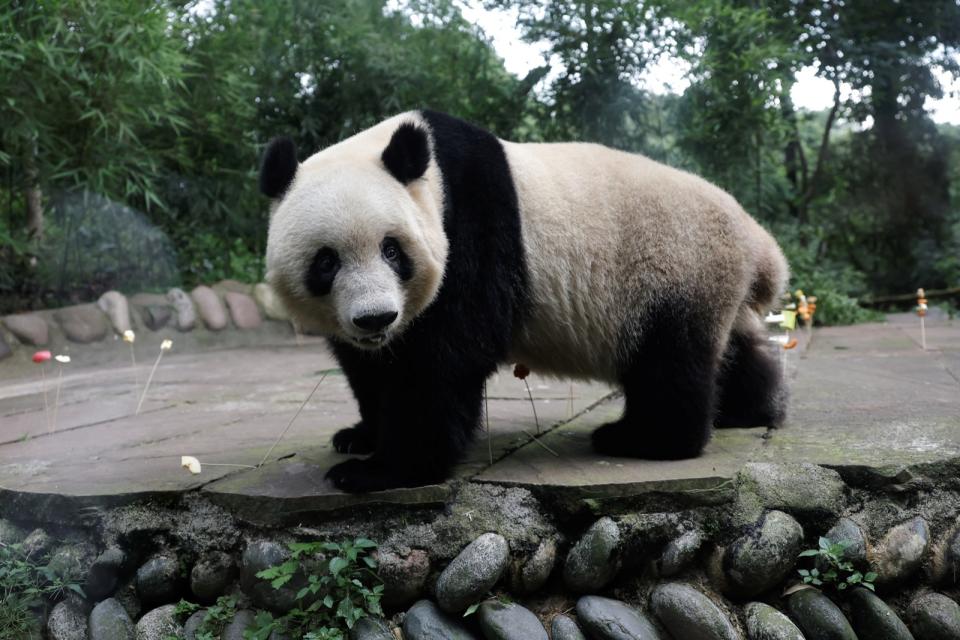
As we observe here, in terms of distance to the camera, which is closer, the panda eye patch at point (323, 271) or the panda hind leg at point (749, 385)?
the panda eye patch at point (323, 271)

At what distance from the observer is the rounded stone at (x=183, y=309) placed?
7703mm

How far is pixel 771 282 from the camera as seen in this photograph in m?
3.42

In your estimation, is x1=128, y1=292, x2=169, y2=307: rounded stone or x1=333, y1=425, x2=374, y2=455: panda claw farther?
x1=128, y1=292, x2=169, y2=307: rounded stone

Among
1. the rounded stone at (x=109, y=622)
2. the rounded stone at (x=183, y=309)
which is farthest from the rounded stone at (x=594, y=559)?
the rounded stone at (x=183, y=309)

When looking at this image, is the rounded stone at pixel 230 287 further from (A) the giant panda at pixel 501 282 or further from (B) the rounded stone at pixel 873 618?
(B) the rounded stone at pixel 873 618

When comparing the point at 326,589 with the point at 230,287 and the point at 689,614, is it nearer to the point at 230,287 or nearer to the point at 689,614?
the point at 689,614

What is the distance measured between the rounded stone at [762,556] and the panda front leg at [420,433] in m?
0.90

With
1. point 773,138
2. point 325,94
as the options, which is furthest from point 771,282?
point 773,138

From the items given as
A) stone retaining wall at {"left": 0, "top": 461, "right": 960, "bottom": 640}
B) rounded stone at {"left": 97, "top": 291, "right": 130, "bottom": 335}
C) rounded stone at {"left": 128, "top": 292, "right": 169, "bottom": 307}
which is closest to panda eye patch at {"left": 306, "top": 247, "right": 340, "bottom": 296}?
stone retaining wall at {"left": 0, "top": 461, "right": 960, "bottom": 640}

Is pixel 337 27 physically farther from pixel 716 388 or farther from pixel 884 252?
pixel 884 252

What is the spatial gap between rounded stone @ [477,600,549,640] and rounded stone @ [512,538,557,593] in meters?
0.08

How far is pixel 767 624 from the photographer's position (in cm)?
247

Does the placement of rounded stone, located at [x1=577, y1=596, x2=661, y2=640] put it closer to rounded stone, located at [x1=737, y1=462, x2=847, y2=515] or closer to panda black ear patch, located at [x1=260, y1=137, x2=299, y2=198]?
rounded stone, located at [x1=737, y1=462, x2=847, y2=515]

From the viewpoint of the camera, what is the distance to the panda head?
2426 mm
